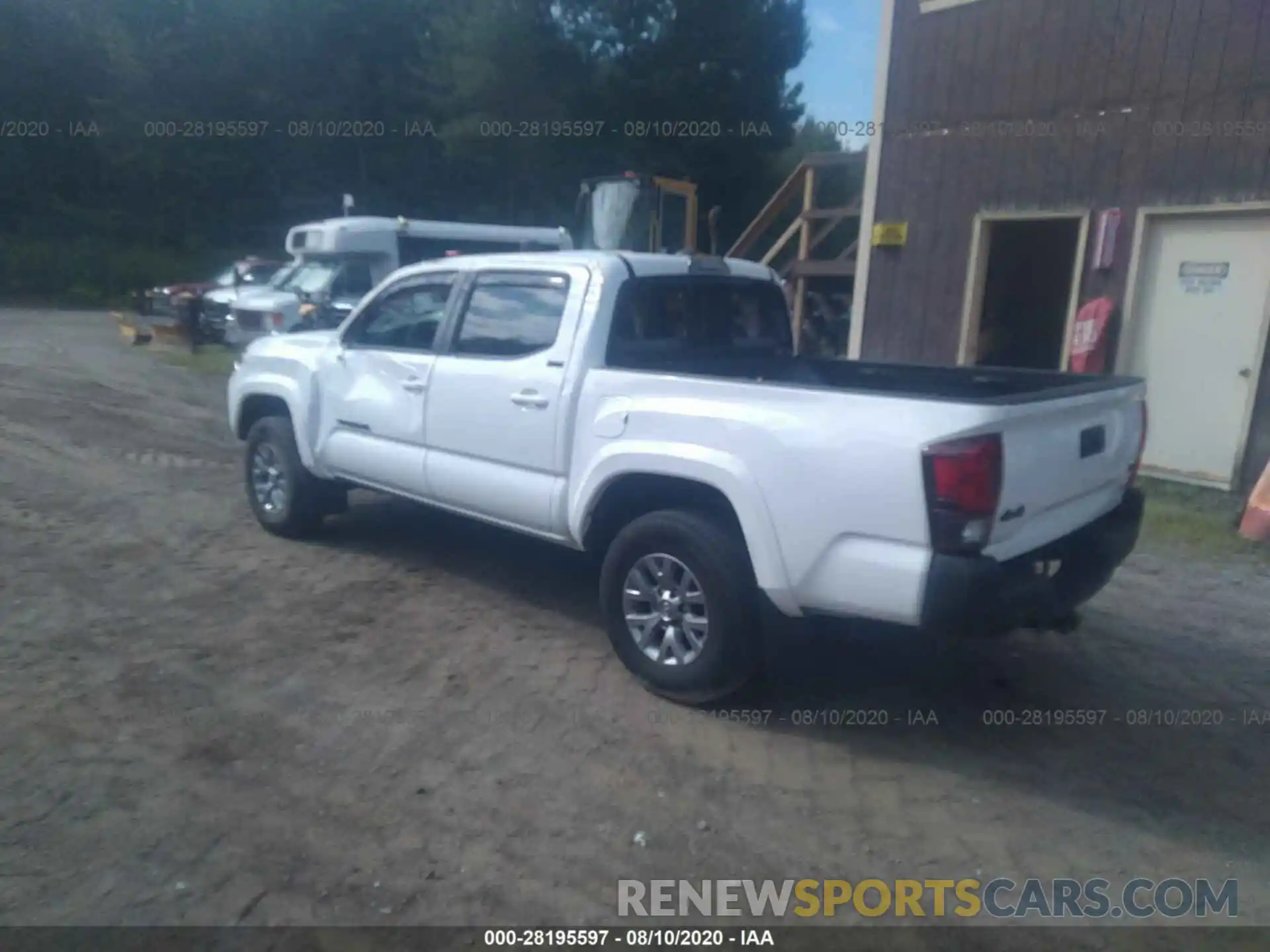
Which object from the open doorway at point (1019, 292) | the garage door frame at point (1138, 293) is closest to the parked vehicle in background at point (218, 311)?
the open doorway at point (1019, 292)

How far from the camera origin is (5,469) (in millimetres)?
8016

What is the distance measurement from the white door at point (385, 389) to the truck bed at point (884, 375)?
1.39 meters

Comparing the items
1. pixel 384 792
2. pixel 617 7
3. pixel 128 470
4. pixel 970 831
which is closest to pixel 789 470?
pixel 970 831

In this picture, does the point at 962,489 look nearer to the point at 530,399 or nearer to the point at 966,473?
the point at 966,473

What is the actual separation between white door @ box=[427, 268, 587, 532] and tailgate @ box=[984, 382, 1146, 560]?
2012 millimetres

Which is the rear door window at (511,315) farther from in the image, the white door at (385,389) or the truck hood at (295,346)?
the truck hood at (295,346)

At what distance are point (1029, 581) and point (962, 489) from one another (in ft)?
1.98

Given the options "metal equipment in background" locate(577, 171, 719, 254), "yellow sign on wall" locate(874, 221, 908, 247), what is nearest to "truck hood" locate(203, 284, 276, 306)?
"metal equipment in background" locate(577, 171, 719, 254)

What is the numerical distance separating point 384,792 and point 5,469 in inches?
246

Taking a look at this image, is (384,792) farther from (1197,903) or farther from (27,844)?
(1197,903)

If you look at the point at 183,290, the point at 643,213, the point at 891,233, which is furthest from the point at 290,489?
the point at 183,290

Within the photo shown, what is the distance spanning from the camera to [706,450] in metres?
3.97

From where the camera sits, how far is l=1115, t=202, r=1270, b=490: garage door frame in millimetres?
7926

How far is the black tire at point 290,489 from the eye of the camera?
20.5 feet
